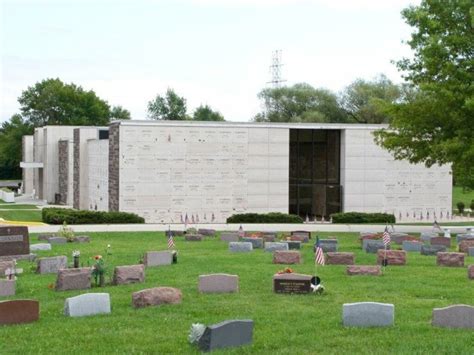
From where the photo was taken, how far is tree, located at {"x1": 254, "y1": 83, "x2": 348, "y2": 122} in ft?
279

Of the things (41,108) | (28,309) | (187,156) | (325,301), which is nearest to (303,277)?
(325,301)

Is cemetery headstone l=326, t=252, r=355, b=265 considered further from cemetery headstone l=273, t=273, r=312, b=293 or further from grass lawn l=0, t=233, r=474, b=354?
cemetery headstone l=273, t=273, r=312, b=293

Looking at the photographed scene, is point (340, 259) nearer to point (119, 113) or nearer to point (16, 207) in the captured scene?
point (16, 207)

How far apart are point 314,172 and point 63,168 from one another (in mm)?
26696

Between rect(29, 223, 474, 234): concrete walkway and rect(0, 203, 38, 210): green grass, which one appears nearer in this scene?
rect(29, 223, 474, 234): concrete walkway

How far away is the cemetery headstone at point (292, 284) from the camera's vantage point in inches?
653

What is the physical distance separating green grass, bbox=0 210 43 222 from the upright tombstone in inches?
1013

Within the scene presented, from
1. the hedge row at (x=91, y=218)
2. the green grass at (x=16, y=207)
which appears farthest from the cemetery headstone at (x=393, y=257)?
the green grass at (x=16, y=207)

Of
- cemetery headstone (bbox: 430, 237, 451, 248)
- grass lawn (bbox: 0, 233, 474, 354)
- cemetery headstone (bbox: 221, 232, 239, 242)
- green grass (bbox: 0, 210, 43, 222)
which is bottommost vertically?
green grass (bbox: 0, 210, 43, 222)

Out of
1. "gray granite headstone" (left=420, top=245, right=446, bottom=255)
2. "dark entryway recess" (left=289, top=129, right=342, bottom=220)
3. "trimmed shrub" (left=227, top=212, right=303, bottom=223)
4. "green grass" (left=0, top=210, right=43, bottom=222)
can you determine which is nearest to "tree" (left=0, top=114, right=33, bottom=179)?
"green grass" (left=0, top=210, right=43, bottom=222)

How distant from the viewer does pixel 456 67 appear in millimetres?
33125

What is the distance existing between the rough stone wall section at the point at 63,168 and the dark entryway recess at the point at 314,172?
23.5 m

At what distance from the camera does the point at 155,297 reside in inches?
591

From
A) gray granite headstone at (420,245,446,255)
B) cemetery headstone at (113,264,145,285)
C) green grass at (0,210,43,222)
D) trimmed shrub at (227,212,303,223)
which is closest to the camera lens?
cemetery headstone at (113,264,145,285)
